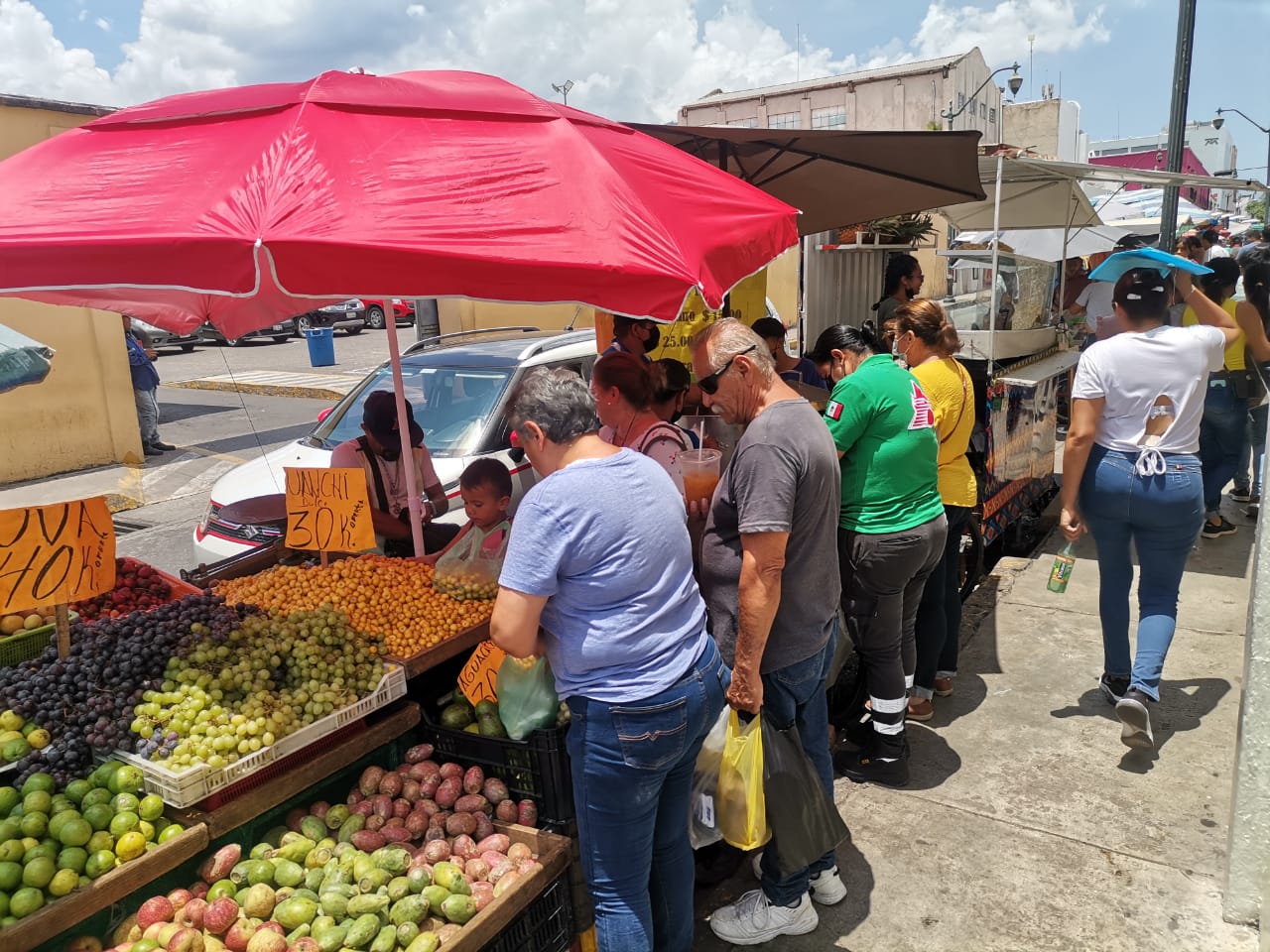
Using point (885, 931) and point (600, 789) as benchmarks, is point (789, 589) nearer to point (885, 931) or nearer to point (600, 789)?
point (600, 789)

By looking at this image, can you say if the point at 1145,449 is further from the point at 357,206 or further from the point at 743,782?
the point at 357,206

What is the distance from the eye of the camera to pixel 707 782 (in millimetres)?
2816

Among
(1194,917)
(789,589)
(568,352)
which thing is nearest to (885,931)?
(1194,917)

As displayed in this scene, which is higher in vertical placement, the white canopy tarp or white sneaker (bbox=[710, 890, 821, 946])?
the white canopy tarp

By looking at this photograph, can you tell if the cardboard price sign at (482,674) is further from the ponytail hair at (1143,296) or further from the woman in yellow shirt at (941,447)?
the ponytail hair at (1143,296)

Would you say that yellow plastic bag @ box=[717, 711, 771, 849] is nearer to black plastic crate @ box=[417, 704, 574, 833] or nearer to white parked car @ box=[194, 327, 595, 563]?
black plastic crate @ box=[417, 704, 574, 833]

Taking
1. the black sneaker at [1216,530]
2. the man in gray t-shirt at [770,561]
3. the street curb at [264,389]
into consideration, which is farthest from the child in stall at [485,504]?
the street curb at [264,389]

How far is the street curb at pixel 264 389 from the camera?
1662 centimetres

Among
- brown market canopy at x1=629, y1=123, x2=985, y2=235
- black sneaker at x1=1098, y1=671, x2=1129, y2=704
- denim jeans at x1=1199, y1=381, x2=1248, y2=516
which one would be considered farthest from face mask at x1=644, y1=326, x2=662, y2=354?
denim jeans at x1=1199, y1=381, x2=1248, y2=516

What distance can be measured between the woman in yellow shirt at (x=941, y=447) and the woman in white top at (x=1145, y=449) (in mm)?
492

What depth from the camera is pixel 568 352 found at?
6.81m

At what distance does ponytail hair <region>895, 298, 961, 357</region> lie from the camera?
167 inches

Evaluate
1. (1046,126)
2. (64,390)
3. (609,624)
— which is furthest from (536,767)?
(1046,126)

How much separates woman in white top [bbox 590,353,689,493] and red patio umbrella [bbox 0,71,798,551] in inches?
31.7
